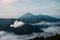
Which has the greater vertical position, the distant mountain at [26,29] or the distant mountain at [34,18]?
the distant mountain at [34,18]

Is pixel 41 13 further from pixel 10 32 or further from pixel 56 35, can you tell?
pixel 10 32

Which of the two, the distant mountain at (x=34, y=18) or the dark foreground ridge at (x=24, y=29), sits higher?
the distant mountain at (x=34, y=18)

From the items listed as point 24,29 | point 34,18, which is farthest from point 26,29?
point 34,18

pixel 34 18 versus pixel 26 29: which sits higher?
pixel 34 18

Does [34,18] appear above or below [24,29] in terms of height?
above

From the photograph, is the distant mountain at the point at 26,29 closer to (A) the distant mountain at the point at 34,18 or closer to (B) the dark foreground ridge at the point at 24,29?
(B) the dark foreground ridge at the point at 24,29

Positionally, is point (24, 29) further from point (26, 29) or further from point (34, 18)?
point (34, 18)

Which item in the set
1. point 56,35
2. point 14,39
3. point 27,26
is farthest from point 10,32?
point 56,35

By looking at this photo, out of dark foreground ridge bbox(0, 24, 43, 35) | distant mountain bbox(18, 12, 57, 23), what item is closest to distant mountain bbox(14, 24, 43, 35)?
dark foreground ridge bbox(0, 24, 43, 35)

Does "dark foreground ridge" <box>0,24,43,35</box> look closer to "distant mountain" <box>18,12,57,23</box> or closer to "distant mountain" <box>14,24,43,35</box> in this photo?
"distant mountain" <box>14,24,43,35</box>

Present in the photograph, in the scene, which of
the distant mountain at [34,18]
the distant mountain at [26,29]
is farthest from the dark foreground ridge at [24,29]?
the distant mountain at [34,18]

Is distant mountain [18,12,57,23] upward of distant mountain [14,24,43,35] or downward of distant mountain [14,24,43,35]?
upward
